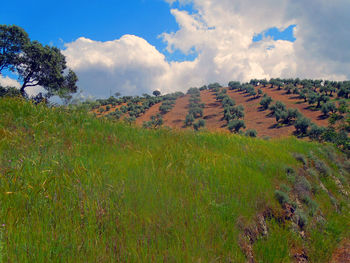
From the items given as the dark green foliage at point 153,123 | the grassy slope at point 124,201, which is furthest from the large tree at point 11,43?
the grassy slope at point 124,201

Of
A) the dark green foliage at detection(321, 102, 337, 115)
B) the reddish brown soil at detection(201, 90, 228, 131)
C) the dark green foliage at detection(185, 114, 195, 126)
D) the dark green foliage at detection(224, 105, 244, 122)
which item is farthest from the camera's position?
the dark green foliage at detection(185, 114, 195, 126)

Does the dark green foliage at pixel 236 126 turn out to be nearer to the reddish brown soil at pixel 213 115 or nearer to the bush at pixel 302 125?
the reddish brown soil at pixel 213 115

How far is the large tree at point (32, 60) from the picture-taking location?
80.1 ft

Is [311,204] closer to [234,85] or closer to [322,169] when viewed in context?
[322,169]

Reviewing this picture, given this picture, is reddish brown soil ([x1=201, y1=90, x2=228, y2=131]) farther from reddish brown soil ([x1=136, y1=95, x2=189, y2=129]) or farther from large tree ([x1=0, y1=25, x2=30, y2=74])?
large tree ([x1=0, y1=25, x2=30, y2=74])

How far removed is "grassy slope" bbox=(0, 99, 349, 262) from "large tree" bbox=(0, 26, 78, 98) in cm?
2128

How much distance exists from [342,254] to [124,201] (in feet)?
16.5

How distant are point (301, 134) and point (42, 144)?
27586 millimetres

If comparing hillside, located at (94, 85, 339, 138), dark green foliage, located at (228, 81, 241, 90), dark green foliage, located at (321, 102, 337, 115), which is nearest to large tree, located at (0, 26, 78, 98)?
hillside, located at (94, 85, 339, 138)

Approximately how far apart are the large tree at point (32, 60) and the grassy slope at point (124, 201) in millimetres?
21280

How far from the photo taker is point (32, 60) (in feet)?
83.7

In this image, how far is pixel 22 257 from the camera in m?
2.27

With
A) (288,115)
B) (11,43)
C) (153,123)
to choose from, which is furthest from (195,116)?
(11,43)

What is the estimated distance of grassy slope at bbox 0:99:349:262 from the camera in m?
2.61
